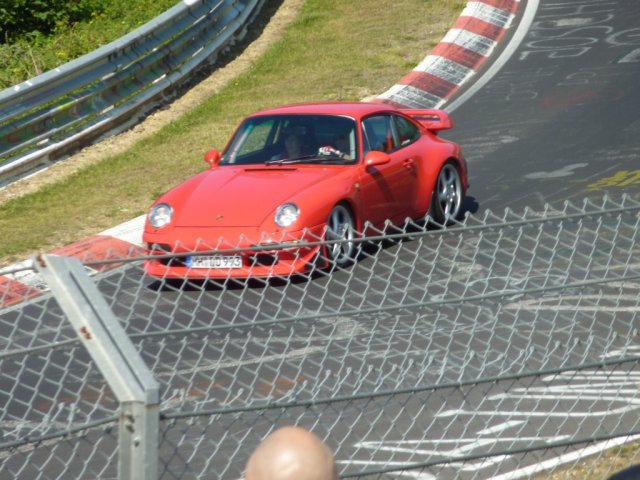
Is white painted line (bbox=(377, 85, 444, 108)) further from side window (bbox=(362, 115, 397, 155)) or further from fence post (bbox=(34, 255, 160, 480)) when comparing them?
fence post (bbox=(34, 255, 160, 480))

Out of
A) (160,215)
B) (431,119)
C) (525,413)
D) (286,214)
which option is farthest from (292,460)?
(431,119)

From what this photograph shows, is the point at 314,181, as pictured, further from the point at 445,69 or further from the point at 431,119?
the point at 445,69

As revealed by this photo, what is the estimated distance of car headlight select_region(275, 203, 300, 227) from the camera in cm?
900

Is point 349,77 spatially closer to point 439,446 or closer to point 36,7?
point 36,7

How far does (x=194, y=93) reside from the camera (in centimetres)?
1565

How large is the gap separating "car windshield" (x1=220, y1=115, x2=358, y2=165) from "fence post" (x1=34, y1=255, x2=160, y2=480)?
22.1 ft

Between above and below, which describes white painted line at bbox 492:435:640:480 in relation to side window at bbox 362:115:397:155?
above

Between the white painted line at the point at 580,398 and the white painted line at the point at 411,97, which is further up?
the white painted line at the point at 580,398

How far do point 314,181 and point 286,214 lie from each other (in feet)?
1.71

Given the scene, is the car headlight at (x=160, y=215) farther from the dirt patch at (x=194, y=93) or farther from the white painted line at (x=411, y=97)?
the white painted line at (x=411, y=97)

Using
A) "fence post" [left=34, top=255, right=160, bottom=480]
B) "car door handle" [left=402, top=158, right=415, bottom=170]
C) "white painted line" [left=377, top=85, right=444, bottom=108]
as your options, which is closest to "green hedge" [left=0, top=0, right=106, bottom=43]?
"white painted line" [left=377, top=85, right=444, bottom=108]

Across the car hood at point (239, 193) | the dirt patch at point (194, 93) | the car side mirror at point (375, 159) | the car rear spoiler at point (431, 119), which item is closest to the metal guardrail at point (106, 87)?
the dirt patch at point (194, 93)

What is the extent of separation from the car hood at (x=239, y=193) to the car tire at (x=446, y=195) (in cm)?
125

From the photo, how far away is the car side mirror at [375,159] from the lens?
9.73 m
